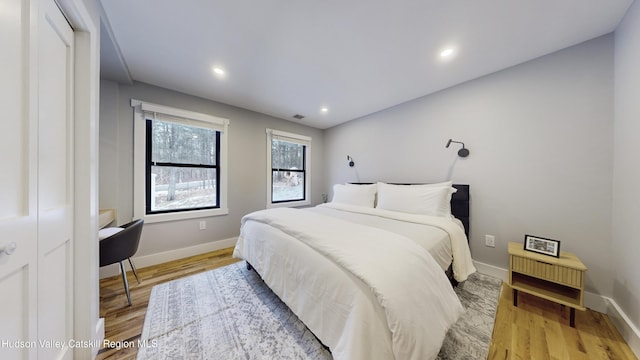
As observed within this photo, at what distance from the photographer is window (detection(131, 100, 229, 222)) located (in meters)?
2.39

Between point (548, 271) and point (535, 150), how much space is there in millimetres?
→ 1131

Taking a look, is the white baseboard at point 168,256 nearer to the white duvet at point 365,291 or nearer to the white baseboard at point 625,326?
the white duvet at point 365,291


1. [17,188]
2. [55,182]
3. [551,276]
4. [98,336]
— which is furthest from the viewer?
[551,276]

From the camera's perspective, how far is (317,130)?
425cm

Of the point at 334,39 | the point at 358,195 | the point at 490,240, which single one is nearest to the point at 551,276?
the point at 490,240

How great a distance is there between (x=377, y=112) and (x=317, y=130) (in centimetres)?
140

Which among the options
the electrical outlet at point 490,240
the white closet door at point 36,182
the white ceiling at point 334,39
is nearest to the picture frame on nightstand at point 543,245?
the electrical outlet at point 490,240

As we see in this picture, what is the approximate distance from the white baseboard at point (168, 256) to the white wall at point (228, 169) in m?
0.05

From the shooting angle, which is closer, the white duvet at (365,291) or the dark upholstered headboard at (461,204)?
the white duvet at (365,291)

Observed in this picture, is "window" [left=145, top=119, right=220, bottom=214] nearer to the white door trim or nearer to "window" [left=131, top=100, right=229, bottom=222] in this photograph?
"window" [left=131, top=100, right=229, bottom=222]

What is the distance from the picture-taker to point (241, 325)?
1451mm

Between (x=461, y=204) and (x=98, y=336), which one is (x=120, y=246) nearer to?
(x=98, y=336)

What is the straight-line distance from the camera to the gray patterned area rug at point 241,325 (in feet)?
4.05

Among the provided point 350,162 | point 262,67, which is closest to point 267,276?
point 262,67
